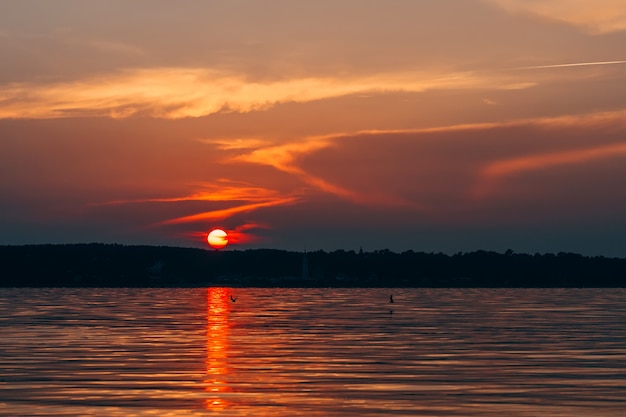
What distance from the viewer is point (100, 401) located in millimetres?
31172

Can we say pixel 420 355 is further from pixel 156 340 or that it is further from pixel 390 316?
pixel 390 316

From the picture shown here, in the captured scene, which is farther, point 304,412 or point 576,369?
point 576,369

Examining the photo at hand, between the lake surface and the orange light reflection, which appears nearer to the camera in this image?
the lake surface

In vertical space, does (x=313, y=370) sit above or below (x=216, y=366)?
below

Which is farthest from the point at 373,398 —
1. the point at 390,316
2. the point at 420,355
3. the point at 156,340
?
the point at 390,316

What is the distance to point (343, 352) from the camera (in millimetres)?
48781

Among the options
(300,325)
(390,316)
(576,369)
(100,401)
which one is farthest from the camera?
(390,316)

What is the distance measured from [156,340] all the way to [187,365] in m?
14.2

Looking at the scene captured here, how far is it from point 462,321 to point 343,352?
30185mm

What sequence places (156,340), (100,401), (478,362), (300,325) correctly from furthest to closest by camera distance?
1. (300,325)
2. (156,340)
3. (478,362)
4. (100,401)

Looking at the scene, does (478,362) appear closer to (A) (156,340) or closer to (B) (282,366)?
(B) (282,366)

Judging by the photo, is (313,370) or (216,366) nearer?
(313,370)

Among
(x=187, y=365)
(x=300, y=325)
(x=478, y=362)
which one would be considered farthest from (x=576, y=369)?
(x=300, y=325)

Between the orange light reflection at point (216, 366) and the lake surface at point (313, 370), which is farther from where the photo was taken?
the orange light reflection at point (216, 366)
